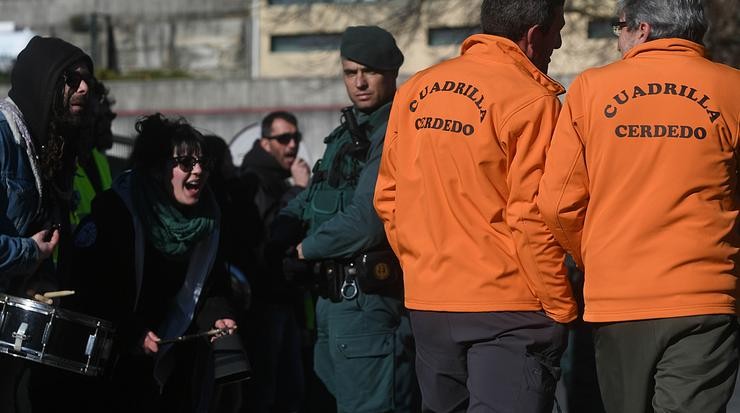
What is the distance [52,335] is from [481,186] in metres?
1.82

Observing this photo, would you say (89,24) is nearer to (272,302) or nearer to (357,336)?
(272,302)

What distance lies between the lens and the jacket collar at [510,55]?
4.34 metres

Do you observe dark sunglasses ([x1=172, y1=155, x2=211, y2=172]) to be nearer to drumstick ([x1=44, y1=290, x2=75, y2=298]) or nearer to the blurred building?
drumstick ([x1=44, y1=290, x2=75, y2=298])

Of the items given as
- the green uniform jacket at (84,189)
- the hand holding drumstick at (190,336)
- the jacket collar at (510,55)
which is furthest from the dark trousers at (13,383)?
the jacket collar at (510,55)

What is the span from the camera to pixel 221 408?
6.11 metres

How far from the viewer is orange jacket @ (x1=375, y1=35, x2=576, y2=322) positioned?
419cm

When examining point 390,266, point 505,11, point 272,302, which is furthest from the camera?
point 272,302

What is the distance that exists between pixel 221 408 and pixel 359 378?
3.42 feet

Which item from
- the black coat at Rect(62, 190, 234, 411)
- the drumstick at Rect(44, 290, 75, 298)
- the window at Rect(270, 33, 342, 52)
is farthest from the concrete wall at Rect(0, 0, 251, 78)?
the drumstick at Rect(44, 290, 75, 298)

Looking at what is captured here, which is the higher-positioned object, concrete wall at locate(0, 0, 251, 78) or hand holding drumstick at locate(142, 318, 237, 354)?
concrete wall at locate(0, 0, 251, 78)

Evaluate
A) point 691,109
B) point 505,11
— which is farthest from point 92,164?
point 691,109

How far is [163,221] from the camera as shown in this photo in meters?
5.53

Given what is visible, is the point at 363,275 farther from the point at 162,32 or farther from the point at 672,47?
the point at 162,32

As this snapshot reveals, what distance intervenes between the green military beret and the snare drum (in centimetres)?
168
